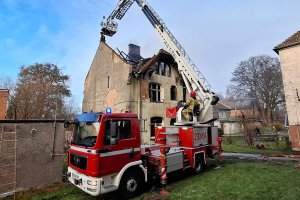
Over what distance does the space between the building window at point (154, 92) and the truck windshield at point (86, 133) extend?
1300cm

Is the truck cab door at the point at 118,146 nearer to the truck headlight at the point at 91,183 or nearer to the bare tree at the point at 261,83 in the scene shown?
the truck headlight at the point at 91,183

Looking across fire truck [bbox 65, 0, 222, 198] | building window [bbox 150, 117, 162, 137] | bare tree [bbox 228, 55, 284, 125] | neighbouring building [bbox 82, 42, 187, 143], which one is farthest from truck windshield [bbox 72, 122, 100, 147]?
bare tree [bbox 228, 55, 284, 125]

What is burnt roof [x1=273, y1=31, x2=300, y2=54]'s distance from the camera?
61.3ft

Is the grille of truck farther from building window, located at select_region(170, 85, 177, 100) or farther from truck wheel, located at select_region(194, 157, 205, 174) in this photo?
building window, located at select_region(170, 85, 177, 100)

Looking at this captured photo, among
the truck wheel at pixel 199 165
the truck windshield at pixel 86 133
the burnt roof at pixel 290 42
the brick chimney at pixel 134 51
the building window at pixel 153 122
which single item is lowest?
the truck wheel at pixel 199 165

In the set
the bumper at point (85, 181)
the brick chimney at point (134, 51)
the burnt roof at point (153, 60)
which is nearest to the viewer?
the bumper at point (85, 181)

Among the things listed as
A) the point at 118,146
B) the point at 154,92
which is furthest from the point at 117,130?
the point at 154,92

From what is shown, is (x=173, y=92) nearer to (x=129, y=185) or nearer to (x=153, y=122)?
(x=153, y=122)

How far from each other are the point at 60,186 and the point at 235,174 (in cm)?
725

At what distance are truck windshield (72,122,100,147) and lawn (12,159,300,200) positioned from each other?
1.93 metres

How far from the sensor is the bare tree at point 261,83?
142 ft

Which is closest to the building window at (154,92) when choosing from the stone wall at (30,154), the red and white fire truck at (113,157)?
the stone wall at (30,154)

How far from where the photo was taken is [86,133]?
7172 millimetres

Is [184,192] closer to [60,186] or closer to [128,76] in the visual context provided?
[60,186]
